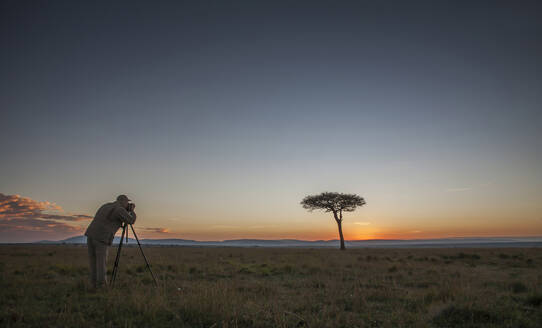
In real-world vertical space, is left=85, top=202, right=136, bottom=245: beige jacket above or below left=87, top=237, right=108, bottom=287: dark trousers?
above

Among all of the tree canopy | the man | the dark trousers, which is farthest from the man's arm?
the tree canopy

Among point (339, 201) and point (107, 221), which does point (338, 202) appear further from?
point (107, 221)

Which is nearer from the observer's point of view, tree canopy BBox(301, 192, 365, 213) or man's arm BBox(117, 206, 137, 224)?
man's arm BBox(117, 206, 137, 224)

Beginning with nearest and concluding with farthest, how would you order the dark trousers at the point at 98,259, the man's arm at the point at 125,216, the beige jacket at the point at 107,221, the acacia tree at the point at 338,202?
1. the dark trousers at the point at 98,259
2. the beige jacket at the point at 107,221
3. the man's arm at the point at 125,216
4. the acacia tree at the point at 338,202

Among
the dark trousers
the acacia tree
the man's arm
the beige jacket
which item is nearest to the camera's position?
the dark trousers

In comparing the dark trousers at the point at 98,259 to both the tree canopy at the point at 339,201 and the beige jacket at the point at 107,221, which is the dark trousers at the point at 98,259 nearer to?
the beige jacket at the point at 107,221

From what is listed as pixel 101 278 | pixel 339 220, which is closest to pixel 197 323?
pixel 101 278

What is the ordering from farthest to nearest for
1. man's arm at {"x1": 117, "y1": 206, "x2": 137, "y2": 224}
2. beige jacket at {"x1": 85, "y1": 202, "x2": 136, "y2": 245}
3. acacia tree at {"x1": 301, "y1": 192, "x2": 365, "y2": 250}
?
1. acacia tree at {"x1": 301, "y1": 192, "x2": 365, "y2": 250}
2. man's arm at {"x1": 117, "y1": 206, "x2": 137, "y2": 224}
3. beige jacket at {"x1": 85, "y1": 202, "x2": 136, "y2": 245}

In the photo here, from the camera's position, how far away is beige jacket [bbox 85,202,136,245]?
8102mm

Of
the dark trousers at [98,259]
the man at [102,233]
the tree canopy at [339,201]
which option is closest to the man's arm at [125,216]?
the man at [102,233]

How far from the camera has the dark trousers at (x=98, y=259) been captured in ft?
26.0

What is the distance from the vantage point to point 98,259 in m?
7.91

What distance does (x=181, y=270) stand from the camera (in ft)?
44.7

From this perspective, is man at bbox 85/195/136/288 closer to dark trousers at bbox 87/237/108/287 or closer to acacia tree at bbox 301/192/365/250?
dark trousers at bbox 87/237/108/287
